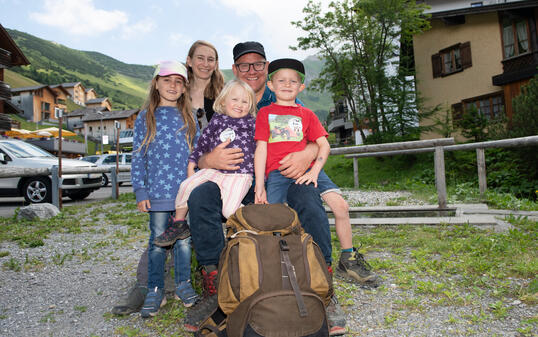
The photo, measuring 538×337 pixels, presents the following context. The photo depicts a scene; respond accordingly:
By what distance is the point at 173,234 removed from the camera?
8.35 ft

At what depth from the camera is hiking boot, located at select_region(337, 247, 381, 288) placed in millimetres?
2766

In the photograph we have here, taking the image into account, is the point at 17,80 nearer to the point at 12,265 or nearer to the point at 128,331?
the point at 12,265

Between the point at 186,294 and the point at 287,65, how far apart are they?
6.19 ft

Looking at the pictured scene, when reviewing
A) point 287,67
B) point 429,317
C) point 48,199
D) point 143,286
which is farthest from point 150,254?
point 48,199

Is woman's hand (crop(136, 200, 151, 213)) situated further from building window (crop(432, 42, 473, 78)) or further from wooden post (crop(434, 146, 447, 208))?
building window (crop(432, 42, 473, 78))

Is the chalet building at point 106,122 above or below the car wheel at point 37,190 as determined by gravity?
above

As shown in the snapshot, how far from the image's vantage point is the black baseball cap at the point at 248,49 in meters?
3.05

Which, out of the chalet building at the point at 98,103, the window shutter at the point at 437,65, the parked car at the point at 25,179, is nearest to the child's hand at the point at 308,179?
the parked car at the point at 25,179

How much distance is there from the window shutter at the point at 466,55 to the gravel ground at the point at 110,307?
17592 millimetres

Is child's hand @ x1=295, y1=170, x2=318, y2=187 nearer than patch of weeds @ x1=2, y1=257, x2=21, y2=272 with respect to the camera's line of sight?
Yes

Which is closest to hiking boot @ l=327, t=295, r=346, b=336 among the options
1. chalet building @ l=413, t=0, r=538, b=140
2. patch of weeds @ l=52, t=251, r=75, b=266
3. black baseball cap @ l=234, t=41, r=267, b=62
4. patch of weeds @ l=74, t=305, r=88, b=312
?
patch of weeds @ l=74, t=305, r=88, b=312

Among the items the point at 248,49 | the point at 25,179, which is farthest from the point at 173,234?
the point at 25,179

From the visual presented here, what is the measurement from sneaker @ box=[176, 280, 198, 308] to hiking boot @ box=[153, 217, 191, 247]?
0.33 meters

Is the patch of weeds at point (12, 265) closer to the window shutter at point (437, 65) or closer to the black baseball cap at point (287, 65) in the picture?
the black baseball cap at point (287, 65)
